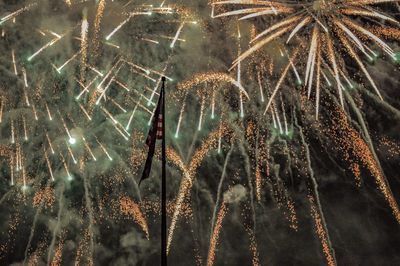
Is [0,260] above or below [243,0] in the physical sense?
below

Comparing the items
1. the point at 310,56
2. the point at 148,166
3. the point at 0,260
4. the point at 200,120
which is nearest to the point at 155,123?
the point at 148,166

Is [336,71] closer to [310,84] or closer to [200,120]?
[310,84]

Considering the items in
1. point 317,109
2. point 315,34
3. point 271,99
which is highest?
point 315,34

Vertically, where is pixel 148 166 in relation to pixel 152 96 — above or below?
below

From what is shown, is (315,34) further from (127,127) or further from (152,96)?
(127,127)

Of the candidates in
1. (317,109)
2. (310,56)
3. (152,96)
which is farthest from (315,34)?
(152,96)

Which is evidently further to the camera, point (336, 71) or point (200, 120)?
point (200, 120)

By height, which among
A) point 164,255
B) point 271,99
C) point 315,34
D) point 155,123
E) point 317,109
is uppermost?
point 315,34

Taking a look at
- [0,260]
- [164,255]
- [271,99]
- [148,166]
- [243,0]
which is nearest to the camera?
[164,255]

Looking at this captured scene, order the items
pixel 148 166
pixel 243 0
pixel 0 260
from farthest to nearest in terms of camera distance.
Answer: pixel 0 260 < pixel 243 0 < pixel 148 166
